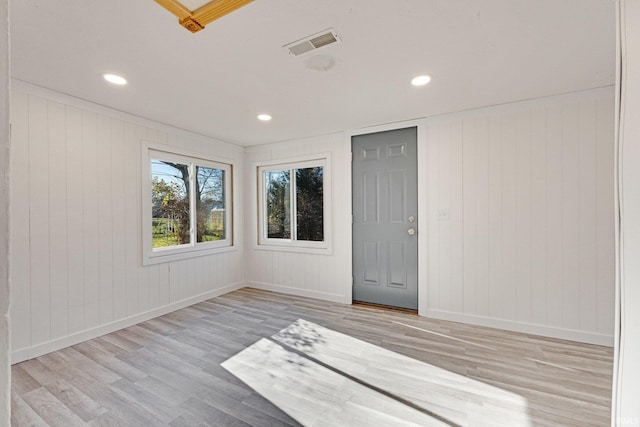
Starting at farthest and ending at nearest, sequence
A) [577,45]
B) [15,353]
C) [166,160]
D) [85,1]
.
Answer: [166,160], [15,353], [577,45], [85,1]

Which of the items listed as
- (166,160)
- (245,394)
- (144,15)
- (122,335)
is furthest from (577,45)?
(122,335)

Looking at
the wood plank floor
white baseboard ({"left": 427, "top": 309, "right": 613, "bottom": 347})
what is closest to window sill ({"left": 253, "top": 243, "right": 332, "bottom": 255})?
the wood plank floor

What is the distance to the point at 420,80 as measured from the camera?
8.07 feet

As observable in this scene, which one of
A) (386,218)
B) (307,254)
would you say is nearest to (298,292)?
(307,254)

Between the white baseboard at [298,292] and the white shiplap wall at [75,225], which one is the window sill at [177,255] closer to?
the white shiplap wall at [75,225]

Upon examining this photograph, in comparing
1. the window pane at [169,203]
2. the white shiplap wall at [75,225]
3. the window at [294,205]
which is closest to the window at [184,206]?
the window pane at [169,203]

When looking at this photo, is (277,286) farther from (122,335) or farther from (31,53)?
(31,53)

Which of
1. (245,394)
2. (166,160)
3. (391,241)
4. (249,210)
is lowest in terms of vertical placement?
(245,394)

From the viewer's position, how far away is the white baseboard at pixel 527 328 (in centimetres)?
268

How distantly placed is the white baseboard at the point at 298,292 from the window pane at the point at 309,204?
0.76m

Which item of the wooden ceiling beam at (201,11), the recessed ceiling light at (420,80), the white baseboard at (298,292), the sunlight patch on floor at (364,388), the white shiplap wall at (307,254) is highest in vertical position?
the recessed ceiling light at (420,80)

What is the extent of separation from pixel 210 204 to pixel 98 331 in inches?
79.0

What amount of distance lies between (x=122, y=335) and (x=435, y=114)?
4.10 m

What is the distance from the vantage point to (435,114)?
3.30m
